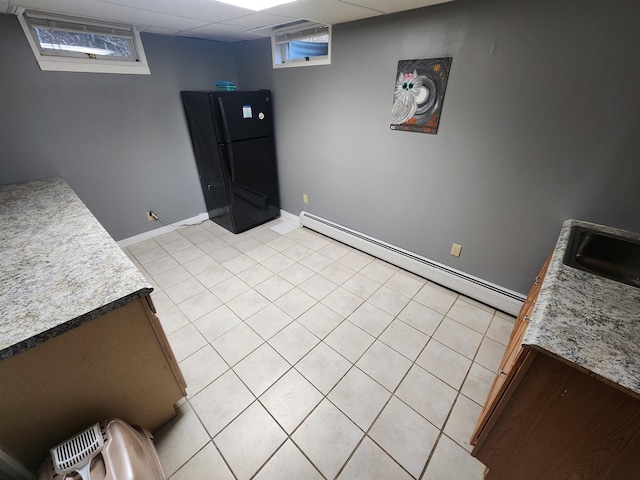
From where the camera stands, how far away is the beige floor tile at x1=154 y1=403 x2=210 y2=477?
1.27 m

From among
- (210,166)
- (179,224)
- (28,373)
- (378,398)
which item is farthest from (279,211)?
(28,373)

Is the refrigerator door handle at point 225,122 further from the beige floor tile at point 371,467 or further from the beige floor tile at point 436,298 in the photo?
the beige floor tile at point 371,467

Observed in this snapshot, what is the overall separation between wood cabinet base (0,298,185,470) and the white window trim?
259 centimetres

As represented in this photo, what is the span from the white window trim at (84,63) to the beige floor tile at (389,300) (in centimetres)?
327

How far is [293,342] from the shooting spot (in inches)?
74.0

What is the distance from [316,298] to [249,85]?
2884 millimetres

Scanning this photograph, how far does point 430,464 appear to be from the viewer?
1.25 m

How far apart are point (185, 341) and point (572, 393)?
6.89 ft

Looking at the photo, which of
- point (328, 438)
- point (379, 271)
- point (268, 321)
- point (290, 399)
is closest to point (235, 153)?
point (268, 321)

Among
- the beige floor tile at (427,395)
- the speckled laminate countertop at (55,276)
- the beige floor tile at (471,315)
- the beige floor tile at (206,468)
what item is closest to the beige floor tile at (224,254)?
the speckled laminate countertop at (55,276)

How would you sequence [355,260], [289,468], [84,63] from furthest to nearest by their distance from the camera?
1. [355,260]
2. [84,63]
3. [289,468]

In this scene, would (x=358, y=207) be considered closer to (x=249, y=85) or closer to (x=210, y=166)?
(x=210, y=166)

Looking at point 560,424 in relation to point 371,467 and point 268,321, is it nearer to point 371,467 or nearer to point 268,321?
point 371,467

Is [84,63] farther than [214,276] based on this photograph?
No
